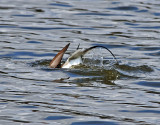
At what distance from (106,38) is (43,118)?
581cm

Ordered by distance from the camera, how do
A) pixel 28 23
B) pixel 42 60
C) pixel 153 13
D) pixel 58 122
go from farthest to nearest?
pixel 153 13
pixel 28 23
pixel 42 60
pixel 58 122

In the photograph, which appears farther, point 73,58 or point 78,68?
point 78,68

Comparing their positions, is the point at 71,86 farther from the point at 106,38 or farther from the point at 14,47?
the point at 106,38

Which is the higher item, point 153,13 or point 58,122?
point 153,13

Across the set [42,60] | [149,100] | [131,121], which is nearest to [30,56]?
[42,60]

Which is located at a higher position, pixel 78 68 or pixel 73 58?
pixel 73 58

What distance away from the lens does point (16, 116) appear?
5914 mm

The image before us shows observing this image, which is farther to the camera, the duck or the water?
the duck

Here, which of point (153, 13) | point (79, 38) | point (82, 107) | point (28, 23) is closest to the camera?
point (82, 107)

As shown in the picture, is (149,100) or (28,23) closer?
(149,100)

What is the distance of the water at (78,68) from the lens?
20.0ft

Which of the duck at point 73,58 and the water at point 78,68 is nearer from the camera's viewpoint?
the water at point 78,68

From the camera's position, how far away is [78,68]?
8.20 metres

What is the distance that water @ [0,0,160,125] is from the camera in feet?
20.0
